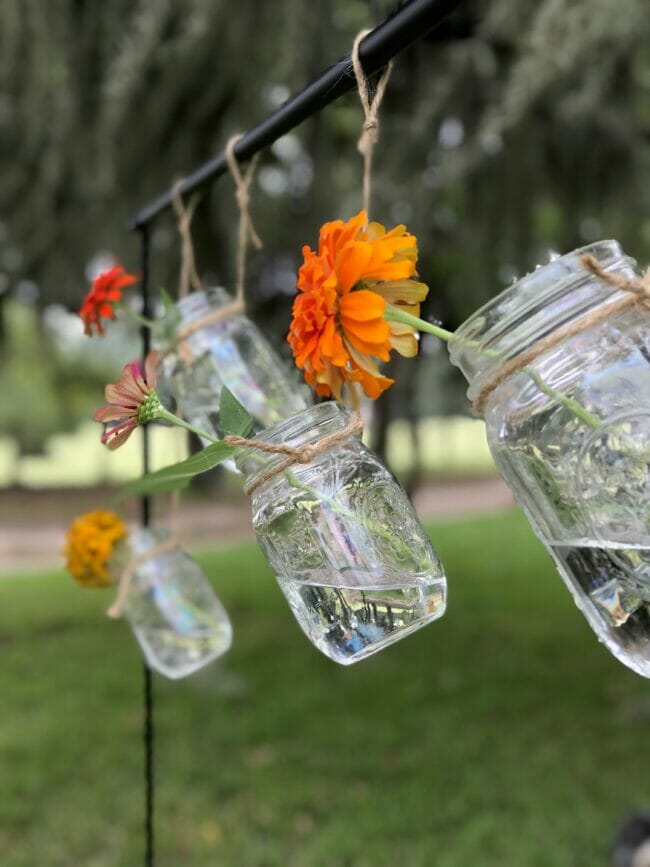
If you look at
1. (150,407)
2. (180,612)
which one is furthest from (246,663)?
(150,407)

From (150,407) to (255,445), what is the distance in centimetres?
6

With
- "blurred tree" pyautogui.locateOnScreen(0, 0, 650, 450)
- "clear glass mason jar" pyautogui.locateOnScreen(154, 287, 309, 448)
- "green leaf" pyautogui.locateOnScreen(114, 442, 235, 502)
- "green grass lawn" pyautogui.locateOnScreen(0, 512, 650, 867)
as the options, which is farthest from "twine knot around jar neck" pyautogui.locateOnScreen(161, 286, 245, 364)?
"green grass lawn" pyautogui.locateOnScreen(0, 512, 650, 867)

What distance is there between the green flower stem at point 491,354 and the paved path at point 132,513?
5338 mm

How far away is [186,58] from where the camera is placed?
1795 millimetres

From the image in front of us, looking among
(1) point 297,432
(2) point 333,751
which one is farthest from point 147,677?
(2) point 333,751

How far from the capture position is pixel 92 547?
70cm

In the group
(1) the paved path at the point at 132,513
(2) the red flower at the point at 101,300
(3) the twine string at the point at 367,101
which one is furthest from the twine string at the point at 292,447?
(1) the paved path at the point at 132,513

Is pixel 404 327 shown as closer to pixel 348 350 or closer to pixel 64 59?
pixel 348 350

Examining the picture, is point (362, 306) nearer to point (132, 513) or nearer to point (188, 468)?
point (188, 468)

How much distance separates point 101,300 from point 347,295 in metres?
0.30

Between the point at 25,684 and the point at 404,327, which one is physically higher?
the point at 25,684

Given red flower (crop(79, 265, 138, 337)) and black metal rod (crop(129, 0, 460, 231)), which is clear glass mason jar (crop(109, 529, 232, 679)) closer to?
red flower (crop(79, 265, 138, 337))

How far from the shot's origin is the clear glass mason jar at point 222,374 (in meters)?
0.55

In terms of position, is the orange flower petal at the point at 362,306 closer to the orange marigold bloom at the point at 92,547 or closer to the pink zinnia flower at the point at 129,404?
the pink zinnia flower at the point at 129,404
